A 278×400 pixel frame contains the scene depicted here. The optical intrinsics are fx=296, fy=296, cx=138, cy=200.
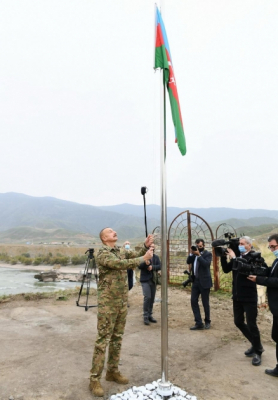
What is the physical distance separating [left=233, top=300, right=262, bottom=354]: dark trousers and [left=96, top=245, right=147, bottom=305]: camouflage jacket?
2016mm

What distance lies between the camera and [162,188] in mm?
3912

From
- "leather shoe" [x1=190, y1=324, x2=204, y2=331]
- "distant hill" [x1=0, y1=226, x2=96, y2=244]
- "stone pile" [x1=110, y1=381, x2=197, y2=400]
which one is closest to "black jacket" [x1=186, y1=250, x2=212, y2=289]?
"leather shoe" [x1=190, y1=324, x2=204, y2=331]

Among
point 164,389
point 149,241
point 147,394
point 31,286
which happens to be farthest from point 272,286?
point 31,286

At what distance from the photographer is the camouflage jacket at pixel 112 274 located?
12.1ft

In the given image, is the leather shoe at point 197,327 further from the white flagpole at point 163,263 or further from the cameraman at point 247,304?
the white flagpole at point 163,263

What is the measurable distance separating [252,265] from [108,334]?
88.7 inches

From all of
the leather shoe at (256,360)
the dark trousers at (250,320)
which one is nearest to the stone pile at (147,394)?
the leather shoe at (256,360)

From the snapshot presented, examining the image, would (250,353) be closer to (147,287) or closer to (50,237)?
(147,287)

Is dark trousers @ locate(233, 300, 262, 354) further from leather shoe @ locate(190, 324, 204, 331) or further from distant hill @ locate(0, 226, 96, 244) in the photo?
distant hill @ locate(0, 226, 96, 244)

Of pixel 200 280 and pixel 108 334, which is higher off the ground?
pixel 200 280

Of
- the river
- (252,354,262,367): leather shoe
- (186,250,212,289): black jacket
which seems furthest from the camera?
the river

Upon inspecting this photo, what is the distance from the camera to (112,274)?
12.5ft

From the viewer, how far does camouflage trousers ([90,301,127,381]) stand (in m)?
3.63

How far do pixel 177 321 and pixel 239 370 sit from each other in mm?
2737
